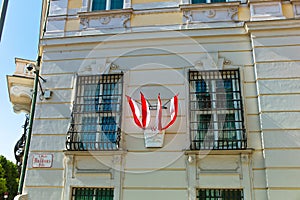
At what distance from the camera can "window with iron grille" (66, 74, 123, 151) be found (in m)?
7.59

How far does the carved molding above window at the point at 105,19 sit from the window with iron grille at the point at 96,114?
1.59 meters

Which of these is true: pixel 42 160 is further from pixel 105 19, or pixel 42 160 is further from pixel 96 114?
pixel 105 19

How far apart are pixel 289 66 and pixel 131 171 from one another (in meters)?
4.80

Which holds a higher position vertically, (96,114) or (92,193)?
(96,114)

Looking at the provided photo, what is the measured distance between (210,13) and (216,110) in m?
2.82

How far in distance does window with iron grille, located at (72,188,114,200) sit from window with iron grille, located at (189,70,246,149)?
93.7 inches

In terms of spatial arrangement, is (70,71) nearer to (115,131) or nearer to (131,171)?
(115,131)

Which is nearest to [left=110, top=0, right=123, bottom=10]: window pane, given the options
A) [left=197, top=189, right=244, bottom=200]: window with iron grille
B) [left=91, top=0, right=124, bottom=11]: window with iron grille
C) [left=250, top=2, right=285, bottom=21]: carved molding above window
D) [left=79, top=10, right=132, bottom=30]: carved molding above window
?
[left=91, top=0, right=124, bottom=11]: window with iron grille

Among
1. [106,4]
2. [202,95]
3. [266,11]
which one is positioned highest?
[106,4]

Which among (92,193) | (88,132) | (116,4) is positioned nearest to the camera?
(92,193)

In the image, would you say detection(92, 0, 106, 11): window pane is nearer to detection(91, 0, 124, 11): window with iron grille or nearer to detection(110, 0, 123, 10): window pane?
detection(91, 0, 124, 11): window with iron grille

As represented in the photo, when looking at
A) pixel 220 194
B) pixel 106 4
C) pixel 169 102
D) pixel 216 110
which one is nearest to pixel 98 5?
pixel 106 4

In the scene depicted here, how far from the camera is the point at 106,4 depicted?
9.01 metres

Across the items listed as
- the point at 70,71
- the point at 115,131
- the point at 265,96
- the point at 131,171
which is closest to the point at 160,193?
the point at 131,171
